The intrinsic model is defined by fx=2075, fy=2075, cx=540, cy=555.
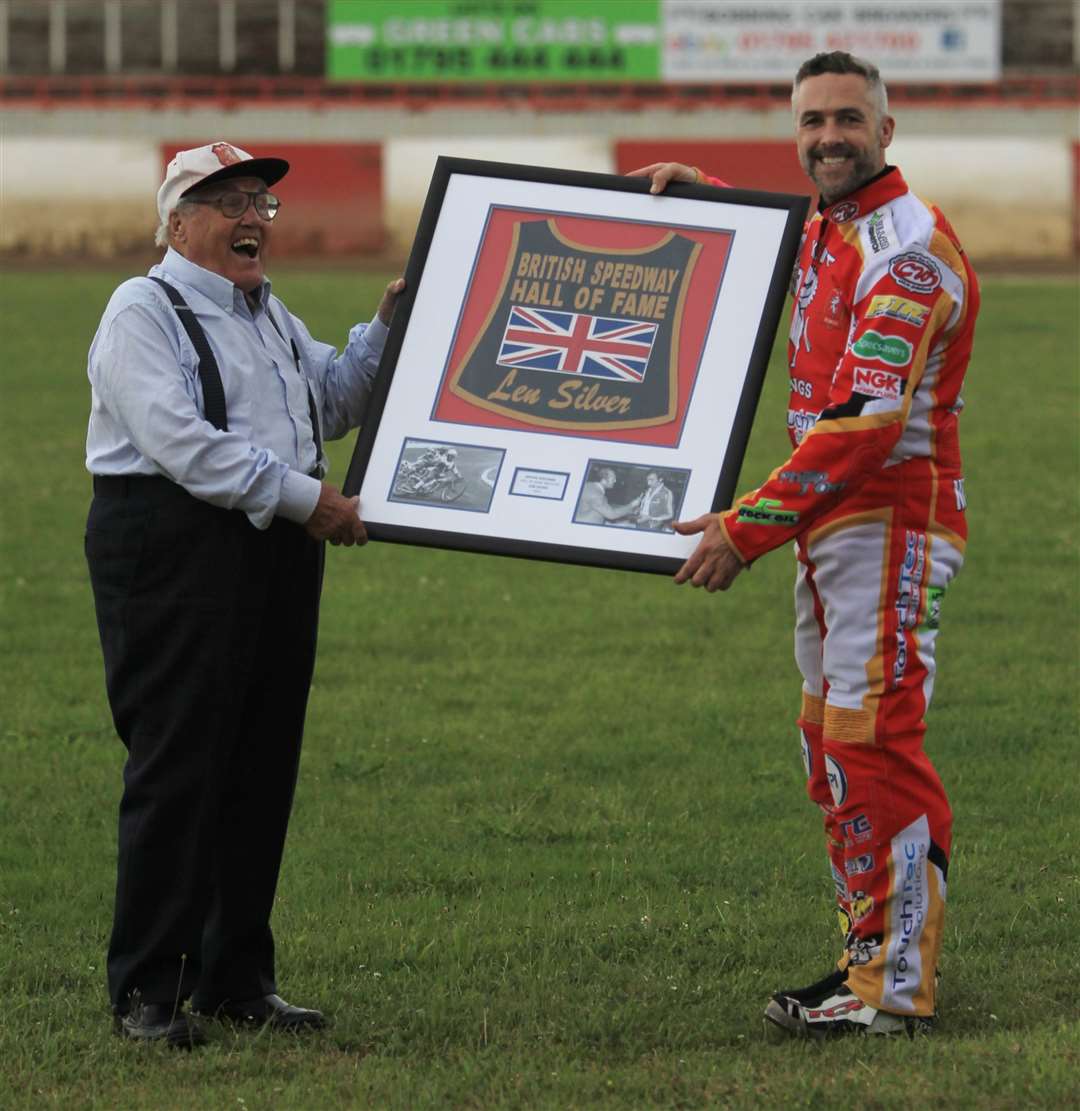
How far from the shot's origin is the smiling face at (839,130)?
14.0 feet

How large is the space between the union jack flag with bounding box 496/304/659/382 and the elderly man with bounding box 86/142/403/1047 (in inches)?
19.0

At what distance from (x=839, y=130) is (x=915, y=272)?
0.35 metres

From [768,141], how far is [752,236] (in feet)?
118

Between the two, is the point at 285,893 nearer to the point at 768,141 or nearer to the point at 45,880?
the point at 45,880

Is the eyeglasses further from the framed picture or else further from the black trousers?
the black trousers

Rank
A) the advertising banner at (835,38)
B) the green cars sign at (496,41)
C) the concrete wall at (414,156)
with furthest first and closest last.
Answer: the green cars sign at (496,41) < the advertising banner at (835,38) < the concrete wall at (414,156)

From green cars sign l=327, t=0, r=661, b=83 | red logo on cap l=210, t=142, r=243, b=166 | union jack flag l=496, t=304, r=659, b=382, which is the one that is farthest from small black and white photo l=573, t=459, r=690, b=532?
green cars sign l=327, t=0, r=661, b=83

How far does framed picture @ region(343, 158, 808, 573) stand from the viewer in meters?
4.43

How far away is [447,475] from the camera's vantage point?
4488 millimetres

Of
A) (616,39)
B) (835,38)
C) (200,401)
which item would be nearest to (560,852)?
(200,401)

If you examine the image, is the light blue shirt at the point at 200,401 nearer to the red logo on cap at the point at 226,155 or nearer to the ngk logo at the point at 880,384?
the red logo on cap at the point at 226,155

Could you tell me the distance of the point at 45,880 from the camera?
18.6 feet

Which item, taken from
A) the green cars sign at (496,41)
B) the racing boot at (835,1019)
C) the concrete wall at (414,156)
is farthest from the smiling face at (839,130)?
the green cars sign at (496,41)

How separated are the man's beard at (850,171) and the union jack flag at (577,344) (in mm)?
491
